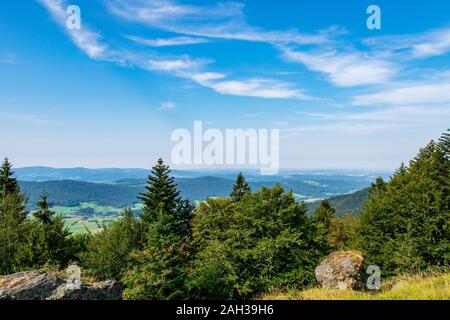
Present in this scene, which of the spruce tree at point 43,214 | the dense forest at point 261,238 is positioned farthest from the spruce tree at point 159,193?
the spruce tree at point 43,214

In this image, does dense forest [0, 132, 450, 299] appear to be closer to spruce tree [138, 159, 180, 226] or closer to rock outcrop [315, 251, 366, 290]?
spruce tree [138, 159, 180, 226]

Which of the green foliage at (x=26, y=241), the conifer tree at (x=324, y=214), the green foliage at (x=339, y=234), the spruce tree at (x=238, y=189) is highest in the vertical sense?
the spruce tree at (x=238, y=189)

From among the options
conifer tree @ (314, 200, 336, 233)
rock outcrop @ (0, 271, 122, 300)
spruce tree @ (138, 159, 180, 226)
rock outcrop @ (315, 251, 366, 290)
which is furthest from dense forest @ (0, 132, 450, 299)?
conifer tree @ (314, 200, 336, 233)

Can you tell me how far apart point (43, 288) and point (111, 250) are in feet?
111

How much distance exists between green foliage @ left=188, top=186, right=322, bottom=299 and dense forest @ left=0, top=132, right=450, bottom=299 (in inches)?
4.4

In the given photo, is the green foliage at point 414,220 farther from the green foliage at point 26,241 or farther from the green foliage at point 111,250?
the green foliage at point 26,241

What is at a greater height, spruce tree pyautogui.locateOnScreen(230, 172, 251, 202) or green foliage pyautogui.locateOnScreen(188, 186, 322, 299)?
spruce tree pyautogui.locateOnScreen(230, 172, 251, 202)

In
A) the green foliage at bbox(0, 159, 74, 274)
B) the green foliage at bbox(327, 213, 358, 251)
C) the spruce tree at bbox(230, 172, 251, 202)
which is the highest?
the spruce tree at bbox(230, 172, 251, 202)

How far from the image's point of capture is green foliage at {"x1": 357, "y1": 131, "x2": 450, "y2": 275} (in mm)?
42000

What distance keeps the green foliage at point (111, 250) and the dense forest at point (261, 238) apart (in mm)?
133

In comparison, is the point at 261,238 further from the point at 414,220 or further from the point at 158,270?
the point at 158,270

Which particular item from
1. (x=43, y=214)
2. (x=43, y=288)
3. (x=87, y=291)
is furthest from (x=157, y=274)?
(x=43, y=214)

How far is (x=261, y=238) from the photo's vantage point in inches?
1655

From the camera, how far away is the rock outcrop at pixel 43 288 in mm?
15336
